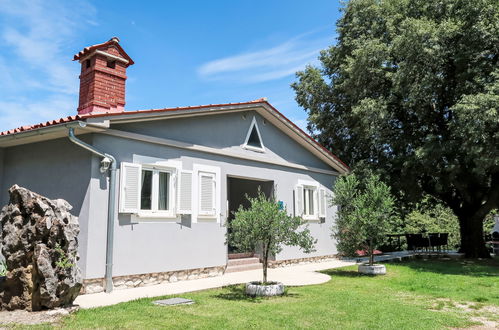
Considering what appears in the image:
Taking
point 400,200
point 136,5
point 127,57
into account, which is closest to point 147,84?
point 127,57

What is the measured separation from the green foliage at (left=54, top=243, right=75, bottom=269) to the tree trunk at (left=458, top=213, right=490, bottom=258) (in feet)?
48.9

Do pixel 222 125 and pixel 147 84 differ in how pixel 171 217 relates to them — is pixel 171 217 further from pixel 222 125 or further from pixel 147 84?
pixel 147 84

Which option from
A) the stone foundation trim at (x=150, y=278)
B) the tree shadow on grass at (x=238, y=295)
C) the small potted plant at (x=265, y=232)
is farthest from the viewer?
the stone foundation trim at (x=150, y=278)

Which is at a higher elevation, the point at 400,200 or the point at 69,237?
the point at 400,200

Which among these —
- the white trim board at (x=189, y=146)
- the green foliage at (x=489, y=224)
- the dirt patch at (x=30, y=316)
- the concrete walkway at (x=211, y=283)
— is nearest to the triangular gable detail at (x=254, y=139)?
the white trim board at (x=189, y=146)

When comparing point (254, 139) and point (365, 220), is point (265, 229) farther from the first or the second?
point (254, 139)

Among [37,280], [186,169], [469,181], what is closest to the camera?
[37,280]

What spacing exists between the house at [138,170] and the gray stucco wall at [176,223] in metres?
0.02

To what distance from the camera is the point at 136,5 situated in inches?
430

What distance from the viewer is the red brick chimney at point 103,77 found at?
1003 cm

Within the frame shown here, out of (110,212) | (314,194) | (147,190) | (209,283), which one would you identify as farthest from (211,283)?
(314,194)

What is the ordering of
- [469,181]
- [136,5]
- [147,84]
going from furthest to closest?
[469,181] → [147,84] → [136,5]

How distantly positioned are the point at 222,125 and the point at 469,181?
942cm

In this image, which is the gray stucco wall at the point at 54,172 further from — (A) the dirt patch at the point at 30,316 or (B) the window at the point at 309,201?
(B) the window at the point at 309,201
